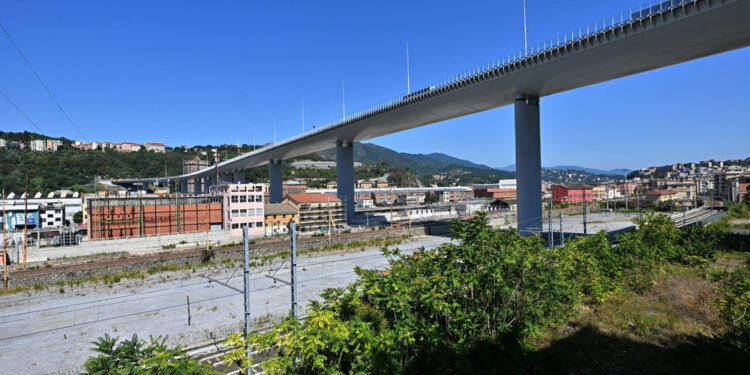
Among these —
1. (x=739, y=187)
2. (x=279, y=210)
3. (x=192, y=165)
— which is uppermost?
(x=192, y=165)

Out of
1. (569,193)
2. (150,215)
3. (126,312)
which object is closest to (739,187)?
(569,193)

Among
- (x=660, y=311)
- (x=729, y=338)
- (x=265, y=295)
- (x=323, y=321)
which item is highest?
(x=323, y=321)

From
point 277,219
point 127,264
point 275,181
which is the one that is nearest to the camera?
point 127,264

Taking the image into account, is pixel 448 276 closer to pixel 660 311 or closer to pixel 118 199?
pixel 660 311

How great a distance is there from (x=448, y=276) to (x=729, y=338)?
512 cm

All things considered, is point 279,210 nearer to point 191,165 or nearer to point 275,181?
point 275,181

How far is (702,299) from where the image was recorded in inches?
435

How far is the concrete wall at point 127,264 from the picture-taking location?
22.9 m

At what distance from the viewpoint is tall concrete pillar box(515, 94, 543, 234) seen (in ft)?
102

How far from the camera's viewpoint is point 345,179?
2237 inches

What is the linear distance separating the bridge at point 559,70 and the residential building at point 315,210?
37.7 feet

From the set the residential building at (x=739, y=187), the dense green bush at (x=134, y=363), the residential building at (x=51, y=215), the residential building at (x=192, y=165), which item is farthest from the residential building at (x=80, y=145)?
the residential building at (x=739, y=187)

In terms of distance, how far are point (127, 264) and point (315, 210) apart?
26631mm

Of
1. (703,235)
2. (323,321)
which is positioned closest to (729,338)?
(323,321)
